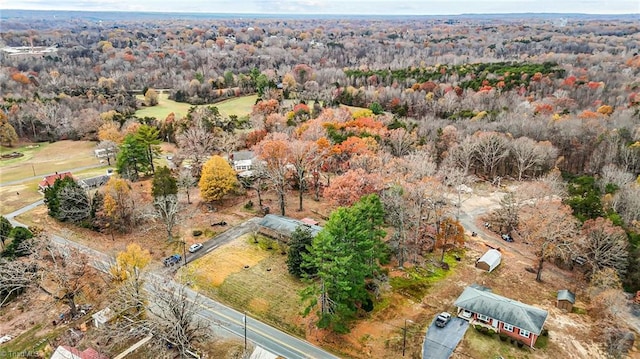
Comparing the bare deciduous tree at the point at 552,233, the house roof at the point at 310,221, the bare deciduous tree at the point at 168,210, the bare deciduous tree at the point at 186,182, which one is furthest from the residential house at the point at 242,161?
the bare deciduous tree at the point at 552,233

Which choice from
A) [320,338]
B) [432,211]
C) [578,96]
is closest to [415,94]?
[578,96]

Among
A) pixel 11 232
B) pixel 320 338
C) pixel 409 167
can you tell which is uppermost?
pixel 409 167

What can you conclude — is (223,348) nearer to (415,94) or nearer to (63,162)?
(63,162)

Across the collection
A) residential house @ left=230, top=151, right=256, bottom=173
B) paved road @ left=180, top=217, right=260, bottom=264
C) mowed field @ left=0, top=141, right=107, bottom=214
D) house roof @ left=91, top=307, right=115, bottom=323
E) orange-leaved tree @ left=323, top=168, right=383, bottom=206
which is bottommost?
mowed field @ left=0, top=141, right=107, bottom=214

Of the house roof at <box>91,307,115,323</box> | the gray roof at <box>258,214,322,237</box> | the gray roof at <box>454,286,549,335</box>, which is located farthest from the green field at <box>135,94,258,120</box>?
the gray roof at <box>454,286,549,335</box>

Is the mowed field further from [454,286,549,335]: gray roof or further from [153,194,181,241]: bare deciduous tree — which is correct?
[454,286,549,335]: gray roof
